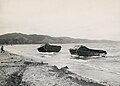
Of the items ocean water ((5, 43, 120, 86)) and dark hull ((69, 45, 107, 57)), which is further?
dark hull ((69, 45, 107, 57))

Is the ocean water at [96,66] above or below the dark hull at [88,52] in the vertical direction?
below

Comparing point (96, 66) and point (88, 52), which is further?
point (88, 52)

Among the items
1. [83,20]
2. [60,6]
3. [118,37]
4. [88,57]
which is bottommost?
[88,57]

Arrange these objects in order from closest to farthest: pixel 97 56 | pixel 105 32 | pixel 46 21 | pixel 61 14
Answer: pixel 105 32 → pixel 61 14 → pixel 46 21 → pixel 97 56

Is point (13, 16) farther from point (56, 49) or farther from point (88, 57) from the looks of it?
point (56, 49)

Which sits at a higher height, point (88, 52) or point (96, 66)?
point (88, 52)

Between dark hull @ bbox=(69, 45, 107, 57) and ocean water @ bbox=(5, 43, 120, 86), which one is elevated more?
dark hull @ bbox=(69, 45, 107, 57)

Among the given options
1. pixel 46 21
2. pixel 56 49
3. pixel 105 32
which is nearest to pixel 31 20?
pixel 46 21

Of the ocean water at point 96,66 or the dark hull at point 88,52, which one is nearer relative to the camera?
the ocean water at point 96,66

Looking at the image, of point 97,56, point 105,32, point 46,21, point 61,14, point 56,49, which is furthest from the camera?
point 56,49

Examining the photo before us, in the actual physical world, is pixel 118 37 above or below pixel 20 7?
below

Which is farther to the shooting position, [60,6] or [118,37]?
[60,6]
